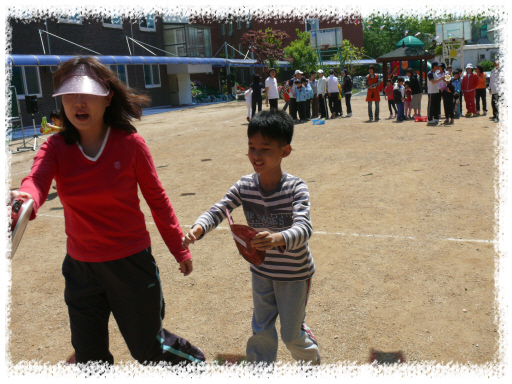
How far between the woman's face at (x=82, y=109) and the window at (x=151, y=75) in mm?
30940

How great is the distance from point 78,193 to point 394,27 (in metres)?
79.6

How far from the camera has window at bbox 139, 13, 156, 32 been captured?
31.3 metres

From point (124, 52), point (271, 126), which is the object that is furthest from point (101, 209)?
point (124, 52)

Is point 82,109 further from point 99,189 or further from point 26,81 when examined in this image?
point 26,81

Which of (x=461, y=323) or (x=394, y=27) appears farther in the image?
(x=394, y=27)

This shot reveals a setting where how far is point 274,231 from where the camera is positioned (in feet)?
8.92

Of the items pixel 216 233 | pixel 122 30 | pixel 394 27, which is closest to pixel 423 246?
pixel 216 233

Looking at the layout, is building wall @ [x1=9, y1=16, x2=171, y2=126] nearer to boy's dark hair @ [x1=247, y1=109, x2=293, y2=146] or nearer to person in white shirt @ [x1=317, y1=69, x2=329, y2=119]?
person in white shirt @ [x1=317, y1=69, x2=329, y2=119]

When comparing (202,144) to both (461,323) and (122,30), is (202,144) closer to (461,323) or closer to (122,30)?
(461,323)

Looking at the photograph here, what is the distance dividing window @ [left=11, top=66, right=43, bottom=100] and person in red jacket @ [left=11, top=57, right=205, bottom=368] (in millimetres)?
22775

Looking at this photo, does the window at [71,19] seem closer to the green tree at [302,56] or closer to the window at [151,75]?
the window at [151,75]

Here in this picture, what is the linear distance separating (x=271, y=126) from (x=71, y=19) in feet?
85.3

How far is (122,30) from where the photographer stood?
29094 mm

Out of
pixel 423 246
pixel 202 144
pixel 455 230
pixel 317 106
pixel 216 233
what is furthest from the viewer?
pixel 317 106
